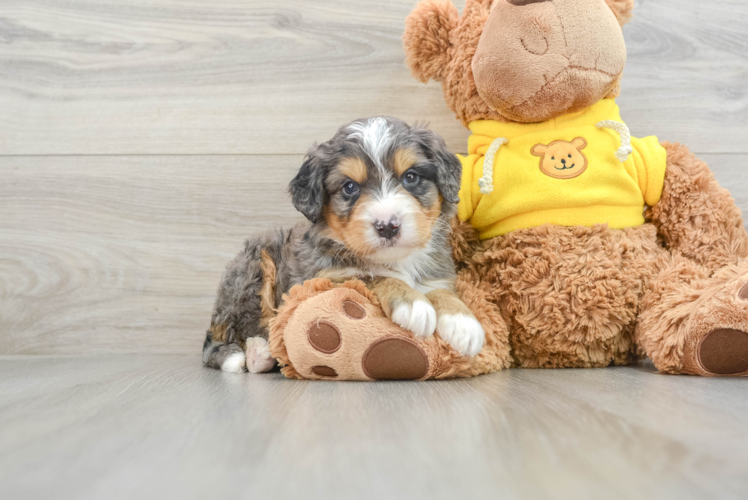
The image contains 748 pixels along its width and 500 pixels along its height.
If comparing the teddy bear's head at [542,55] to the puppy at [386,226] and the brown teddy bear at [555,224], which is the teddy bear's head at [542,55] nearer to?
the brown teddy bear at [555,224]

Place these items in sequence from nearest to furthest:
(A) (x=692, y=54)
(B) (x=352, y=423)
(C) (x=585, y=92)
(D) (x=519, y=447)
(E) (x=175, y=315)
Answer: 1. (D) (x=519, y=447)
2. (B) (x=352, y=423)
3. (C) (x=585, y=92)
4. (A) (x=692, y=54)
5. (E) (x=175, y=315)

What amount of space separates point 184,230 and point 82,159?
0.59 metres

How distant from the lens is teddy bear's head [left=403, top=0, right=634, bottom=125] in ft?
5.63

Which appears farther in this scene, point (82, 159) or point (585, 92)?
point (82, 159)

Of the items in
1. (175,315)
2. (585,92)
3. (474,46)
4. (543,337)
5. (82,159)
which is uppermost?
(474,46)

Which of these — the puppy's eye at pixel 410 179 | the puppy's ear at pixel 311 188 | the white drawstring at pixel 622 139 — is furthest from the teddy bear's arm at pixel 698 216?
the puppy's ear at pixel 311 188

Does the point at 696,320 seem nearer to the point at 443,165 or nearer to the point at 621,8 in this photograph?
the point at 443,165

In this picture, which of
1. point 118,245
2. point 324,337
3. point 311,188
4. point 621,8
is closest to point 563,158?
point 621,8

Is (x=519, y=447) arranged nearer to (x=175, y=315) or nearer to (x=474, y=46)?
(x=474, y=46)

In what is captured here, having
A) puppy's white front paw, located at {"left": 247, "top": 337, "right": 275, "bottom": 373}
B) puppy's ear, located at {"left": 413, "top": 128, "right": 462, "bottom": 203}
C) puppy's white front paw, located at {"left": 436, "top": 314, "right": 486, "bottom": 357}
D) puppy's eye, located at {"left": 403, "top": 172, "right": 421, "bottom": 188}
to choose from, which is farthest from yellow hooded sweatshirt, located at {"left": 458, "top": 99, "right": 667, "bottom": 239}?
puppy's white front paw, located at {"left": 247, "top": 337, "right": 275, "bottom": 373}

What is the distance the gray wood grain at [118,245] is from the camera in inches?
101

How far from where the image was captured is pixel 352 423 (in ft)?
3.60

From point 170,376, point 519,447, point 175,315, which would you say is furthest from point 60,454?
point 175,315

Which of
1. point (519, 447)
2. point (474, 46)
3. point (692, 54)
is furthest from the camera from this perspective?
point (692, 54)
